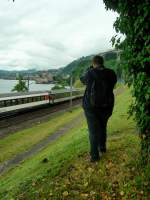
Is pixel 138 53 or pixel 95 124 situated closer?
pixel 138 53

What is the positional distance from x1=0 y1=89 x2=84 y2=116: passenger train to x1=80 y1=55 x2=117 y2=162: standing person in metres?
24.7

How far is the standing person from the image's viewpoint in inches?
348

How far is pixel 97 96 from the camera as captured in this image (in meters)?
8.85

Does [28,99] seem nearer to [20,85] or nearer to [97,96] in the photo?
[97,96]

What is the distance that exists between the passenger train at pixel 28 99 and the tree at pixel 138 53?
26083mm

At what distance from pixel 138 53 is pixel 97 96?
177 cm

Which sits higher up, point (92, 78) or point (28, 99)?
point (92, 78)

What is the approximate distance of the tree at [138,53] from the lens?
23.2 feet

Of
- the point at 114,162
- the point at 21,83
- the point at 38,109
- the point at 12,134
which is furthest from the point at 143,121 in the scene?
the point at 21,83

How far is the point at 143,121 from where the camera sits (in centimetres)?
737

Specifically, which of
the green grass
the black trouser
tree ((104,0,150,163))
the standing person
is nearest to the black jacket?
the standing person

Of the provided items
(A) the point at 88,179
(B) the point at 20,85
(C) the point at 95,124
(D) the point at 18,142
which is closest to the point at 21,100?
(D) the point at 18,142

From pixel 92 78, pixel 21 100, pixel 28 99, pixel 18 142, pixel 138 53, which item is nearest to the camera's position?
pixel 138 53

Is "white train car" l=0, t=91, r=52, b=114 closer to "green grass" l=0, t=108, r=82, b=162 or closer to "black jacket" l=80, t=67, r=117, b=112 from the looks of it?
"green grass" l=0, t=108, r=82, b=162
